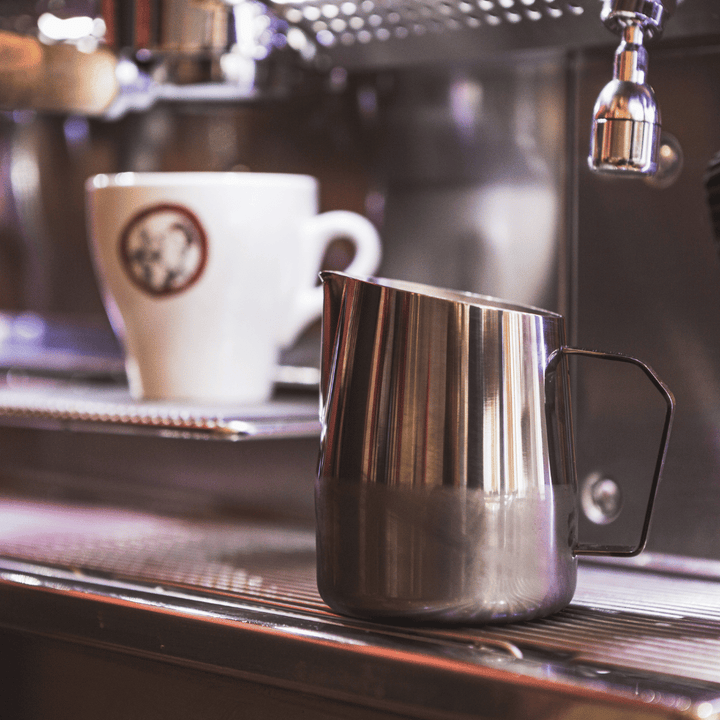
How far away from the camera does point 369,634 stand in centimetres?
42

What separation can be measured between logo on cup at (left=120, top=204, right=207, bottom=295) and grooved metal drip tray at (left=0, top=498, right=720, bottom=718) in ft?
0.57

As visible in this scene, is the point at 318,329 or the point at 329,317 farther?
the point at 318,329

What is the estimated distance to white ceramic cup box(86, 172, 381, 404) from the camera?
642 millimetres

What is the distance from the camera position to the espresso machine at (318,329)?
424 millimetres

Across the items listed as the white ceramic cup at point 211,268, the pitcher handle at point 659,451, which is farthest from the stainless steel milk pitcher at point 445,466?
the white ceramic cup at point 211,268

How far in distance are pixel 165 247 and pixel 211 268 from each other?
1.3 inches

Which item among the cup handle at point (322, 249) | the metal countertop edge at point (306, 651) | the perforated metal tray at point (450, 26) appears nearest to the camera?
the metal countertop edge at point (306, 651)

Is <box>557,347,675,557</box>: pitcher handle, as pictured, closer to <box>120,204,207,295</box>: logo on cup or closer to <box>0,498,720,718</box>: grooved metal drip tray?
<box>0,498,720,718</box>: grooved metal drip tray

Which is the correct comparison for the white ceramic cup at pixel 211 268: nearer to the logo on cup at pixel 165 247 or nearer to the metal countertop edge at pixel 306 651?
the logo on cup at pixel 165 247

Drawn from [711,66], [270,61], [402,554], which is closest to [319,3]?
[270,61]

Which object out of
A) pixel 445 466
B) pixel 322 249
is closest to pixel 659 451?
pixel 445 466

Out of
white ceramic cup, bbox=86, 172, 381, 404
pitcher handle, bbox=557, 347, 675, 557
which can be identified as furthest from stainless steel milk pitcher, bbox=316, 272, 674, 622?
white ceramic cup, bbox=86, 172, 381, 404

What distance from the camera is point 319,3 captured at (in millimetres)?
624

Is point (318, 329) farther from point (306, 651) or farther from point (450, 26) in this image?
point (306, 651)
